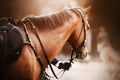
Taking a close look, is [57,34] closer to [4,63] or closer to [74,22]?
[74,22]

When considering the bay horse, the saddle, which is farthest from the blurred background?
the saddle

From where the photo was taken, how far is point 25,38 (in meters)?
2.27

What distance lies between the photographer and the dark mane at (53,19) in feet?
7.95

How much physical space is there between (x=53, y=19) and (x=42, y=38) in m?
0.22

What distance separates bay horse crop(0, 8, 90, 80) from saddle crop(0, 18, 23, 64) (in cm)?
5

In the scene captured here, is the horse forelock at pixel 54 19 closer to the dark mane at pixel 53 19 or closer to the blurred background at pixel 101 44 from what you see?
the dark mane at pixel 53 19

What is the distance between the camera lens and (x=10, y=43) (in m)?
2.16

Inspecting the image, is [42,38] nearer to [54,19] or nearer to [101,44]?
[54,19]

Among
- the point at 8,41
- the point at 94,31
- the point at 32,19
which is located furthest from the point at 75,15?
the point at 94,31

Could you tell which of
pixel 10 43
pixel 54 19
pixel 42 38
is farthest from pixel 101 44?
pixel 10 43

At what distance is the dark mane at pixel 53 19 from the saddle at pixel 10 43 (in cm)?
26

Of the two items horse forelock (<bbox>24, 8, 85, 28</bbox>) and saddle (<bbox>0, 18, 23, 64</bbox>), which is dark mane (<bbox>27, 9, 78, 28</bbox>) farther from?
saddle (<bbox>0, 18, 23, 64</bbox>)

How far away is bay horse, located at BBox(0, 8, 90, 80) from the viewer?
7.19ft

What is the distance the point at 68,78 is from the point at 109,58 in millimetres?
749
